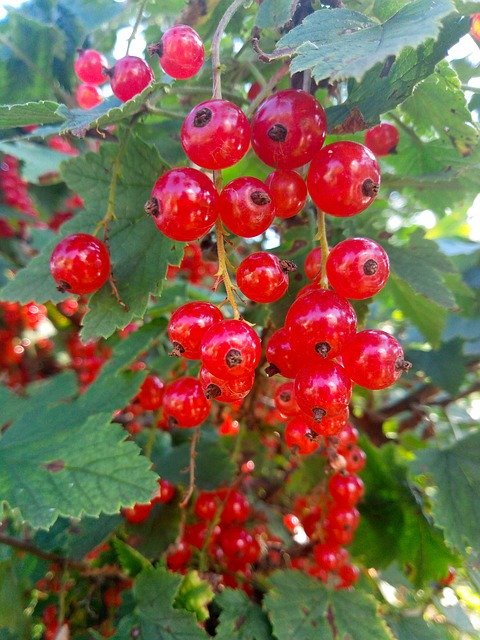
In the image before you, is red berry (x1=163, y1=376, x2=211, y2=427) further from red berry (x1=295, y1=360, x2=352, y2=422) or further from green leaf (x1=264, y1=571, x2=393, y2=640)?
green leaf (x1=264, y1=571, x2=393, y2=640)

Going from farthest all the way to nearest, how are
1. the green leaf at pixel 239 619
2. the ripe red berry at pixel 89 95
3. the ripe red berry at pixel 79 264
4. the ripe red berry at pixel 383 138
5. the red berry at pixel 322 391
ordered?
the ripe red berry at pixel 89 95
the ripe red berry at pixel 383 138
the green leaf at pixel 239 619
the ripe red berry at pixel 79 264
the red berry at pixel 322 391

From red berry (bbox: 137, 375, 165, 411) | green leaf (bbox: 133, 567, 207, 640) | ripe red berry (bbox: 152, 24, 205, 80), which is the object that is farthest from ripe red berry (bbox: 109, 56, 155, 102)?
green leaf (bbox: 133, 567, 207, 640)

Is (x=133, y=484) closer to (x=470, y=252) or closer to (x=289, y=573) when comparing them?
(x=289, y=573)

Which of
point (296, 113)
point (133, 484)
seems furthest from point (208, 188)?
point (133, 484)

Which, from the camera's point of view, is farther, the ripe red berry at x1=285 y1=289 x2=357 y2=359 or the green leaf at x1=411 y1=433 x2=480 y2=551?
the green leaf at x1=411 y1=433 x2=480 y2=551

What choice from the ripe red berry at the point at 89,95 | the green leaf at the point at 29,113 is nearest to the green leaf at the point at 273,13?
the green leaf at the point at 29,113

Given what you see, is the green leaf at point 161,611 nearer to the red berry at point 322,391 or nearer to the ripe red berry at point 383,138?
the red berry at point 322,391

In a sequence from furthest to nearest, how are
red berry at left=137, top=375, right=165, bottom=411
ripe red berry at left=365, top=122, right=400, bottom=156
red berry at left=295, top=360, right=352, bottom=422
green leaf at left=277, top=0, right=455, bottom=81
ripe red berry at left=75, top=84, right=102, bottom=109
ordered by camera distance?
ripe red berry at left=75, top=84, right=102, bottom=109 < red berry at left=137, top=375, right=165, bottom=411 < ripe red berry at left=365, top=122, right=400, bottom=156 < red berry at left=295, top=360, right=352, bottom=422 < green leaf at left=277, top=0, right=455, bottom=81
